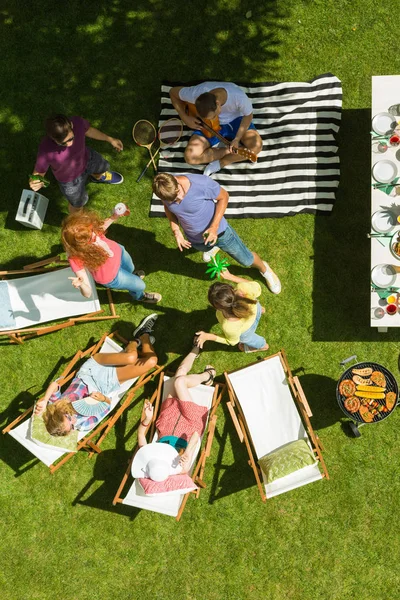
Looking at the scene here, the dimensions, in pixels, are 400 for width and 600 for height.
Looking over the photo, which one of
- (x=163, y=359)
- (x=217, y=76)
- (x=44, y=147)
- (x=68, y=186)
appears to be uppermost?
(x=217, y=76)

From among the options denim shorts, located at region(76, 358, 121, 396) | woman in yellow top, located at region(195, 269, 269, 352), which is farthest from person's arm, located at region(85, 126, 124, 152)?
denim shorts, located at region(76, 358, 121, 396)

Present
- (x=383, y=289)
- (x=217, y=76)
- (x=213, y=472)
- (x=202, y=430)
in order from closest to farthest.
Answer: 1. (x=383, y=289)
2. (x=202, y=430)
3. (x=213, y=472)
4. (x=217, y=76)

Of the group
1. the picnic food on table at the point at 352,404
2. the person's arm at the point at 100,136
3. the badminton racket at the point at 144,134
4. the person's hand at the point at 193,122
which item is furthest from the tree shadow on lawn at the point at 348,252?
the person's arm at the point at 100,136

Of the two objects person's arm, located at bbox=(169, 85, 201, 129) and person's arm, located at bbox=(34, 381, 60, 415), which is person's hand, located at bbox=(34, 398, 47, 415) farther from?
person's arm, located at bbox=(169, 85, 201, 129)

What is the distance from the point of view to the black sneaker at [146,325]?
5930mm

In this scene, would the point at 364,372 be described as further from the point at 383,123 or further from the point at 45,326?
the point at 45,326

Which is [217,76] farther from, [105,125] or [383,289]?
[383,289]

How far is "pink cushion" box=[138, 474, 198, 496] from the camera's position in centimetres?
485

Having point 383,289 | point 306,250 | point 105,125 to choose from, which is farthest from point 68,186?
point 383,289

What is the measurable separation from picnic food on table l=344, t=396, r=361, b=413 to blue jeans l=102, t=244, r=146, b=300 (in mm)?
2414

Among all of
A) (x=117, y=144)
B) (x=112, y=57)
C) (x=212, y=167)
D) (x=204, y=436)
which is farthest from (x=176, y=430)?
(x=112, y=57)

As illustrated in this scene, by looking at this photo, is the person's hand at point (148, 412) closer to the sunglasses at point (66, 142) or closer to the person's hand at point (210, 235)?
the person's hand at point (210, 235)

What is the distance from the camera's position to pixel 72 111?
6.40 meters

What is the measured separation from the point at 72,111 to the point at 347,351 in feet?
14.3
